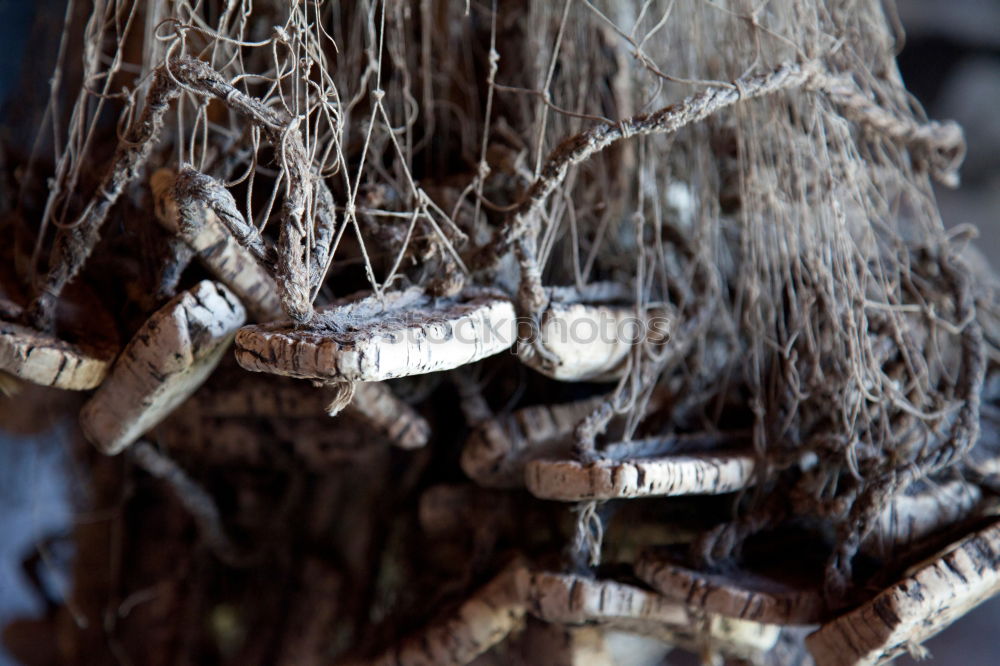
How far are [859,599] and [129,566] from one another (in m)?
0.87

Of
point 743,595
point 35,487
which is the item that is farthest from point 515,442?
point 35,487

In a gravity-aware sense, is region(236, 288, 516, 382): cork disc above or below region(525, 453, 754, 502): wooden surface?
above

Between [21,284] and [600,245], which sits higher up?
[600,245]

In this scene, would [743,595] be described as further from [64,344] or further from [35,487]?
[35,487]

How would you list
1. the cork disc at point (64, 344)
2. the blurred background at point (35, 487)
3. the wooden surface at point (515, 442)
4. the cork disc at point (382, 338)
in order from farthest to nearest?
the blurred background at point (35, 487), the wooden surface at point (515, 442), the cork disc at point (64, 344), the cork disc at point (382, 338)

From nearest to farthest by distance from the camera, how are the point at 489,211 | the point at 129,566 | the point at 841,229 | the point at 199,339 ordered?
1. the point at 199,339
2. the point at 841,229
3. the point at 489,211
4. the point at 129,566

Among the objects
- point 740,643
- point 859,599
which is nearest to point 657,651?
point 740,643

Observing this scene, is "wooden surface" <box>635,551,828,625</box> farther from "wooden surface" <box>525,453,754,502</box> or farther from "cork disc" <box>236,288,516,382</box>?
"cork disc" <box>236,288,516,382</box>

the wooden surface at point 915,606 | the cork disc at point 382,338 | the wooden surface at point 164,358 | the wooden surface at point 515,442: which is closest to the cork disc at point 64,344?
the wooden surface at point 164,358

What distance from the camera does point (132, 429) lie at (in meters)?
0.69

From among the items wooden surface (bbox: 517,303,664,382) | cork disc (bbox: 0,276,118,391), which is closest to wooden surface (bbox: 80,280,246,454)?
cork disc (bbox: 0,276,118,391)

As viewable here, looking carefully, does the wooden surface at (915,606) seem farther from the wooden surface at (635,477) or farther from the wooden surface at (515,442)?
the wooden surface at (515,442)

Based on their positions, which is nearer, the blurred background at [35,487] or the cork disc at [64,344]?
the cork disc at [64,344]

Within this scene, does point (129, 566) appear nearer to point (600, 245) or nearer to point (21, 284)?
point (21, 284)
